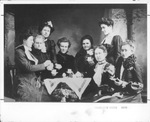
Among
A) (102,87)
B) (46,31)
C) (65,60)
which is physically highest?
(46,31)

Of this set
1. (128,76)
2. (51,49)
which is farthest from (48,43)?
(128,76)

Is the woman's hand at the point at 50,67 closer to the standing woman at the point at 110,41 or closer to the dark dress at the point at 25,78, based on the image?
the dark dress at the point at 25,78

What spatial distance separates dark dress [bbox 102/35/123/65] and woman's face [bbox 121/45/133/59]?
0.05ft

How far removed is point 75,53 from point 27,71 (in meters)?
0.20

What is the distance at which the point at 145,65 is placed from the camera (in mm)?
946

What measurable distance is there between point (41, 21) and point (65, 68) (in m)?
0.20

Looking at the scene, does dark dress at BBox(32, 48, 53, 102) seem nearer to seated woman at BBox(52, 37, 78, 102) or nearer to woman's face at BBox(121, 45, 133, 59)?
seated woman at BBox(52, 37, 78, 102)

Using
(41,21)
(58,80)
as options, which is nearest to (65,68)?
(58,80)

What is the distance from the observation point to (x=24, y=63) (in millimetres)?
965

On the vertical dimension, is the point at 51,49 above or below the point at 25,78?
above

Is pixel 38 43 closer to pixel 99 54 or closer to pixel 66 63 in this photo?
pixel 66 63
